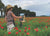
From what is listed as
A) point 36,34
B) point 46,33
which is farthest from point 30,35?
point 46,33

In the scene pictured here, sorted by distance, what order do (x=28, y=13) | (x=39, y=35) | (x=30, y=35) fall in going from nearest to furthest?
(x=30, y=35), (x=39, y=35), (x=28, y=13)

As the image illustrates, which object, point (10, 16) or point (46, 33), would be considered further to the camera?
point (10, 16)

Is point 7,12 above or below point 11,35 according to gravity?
above

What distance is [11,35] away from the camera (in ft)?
15.7

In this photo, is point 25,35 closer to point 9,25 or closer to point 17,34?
point 17,34

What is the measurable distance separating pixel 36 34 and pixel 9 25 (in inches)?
59.4

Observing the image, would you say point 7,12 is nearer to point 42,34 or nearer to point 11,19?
point 11,19

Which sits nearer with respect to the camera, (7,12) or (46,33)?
(46,33)

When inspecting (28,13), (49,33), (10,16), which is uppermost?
(10,16)

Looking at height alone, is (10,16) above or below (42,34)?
above

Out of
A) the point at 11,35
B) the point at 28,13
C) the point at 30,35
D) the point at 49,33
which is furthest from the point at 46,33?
the point at 28,13

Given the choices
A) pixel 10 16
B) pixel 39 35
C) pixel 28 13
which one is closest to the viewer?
pixel 39 35

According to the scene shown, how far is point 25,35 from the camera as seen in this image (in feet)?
15.2

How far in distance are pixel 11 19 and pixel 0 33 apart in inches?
39.5
